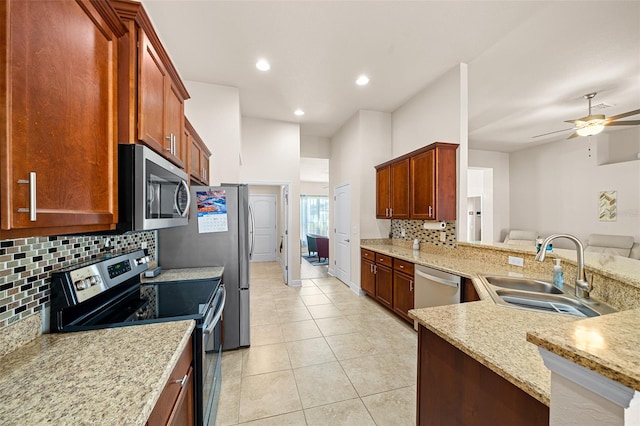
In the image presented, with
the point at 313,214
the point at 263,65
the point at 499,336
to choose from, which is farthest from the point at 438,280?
the point at 313,214

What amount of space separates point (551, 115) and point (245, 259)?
582 cm

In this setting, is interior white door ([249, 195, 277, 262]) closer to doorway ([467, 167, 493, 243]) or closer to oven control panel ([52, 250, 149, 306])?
doorway ([467, 167, 493, 243])

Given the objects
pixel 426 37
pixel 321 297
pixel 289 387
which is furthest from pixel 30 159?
pixel 321 297

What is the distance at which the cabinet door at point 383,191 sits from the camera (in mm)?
4035

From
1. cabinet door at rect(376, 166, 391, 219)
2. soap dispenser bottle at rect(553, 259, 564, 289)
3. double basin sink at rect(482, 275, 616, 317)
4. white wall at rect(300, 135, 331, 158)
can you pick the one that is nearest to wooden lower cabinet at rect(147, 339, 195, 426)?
double basin sink at rect(482, 275, 616, 317)

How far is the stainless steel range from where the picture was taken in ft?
3.72

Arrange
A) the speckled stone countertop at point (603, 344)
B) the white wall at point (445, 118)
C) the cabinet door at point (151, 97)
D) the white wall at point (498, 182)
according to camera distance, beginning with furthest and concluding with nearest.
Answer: the white wall at point (498, 182)
the white wall at point (445, 118)
the cabinet door at point (151, 97)
the speckled stone countertop at point (603, 344)

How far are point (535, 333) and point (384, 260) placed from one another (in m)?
3.10

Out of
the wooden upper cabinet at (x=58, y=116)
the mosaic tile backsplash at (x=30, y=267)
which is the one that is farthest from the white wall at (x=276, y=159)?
the wooden upper cabinet at (x=58, y=116)

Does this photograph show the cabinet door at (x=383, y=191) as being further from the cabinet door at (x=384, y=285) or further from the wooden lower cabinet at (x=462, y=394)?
the wooden lower cabinet at (x=462, y=394)

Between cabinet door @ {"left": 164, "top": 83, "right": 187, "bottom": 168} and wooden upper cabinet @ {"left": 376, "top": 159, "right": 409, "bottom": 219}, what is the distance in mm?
2867

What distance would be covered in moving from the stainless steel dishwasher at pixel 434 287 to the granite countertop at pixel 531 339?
0.52 metres

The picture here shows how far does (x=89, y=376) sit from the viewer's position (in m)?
0.82

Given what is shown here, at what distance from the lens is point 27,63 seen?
2.28 feet
